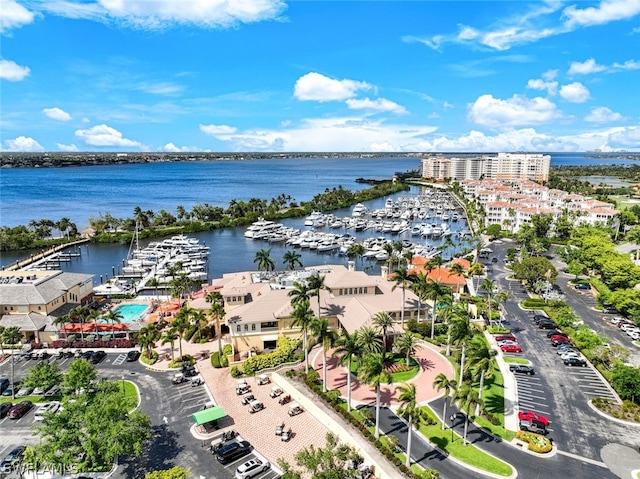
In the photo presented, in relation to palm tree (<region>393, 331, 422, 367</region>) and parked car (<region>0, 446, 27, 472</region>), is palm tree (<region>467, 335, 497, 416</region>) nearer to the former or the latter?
palm tree (<region>393, 331, 422, 367</region>)

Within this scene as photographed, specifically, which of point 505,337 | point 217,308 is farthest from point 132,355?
point 505,337

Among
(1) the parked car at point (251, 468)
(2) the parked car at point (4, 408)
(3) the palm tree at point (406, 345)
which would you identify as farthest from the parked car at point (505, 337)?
(2) the parked car at point (4, 408)

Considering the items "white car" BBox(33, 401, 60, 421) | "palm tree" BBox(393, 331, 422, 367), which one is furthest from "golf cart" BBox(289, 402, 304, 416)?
"white car" BBox(33, 401, 60, 421)

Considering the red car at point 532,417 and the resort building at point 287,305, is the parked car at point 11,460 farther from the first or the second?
the red car at point 532,417

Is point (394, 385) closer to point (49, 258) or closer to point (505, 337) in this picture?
point (505, 337)

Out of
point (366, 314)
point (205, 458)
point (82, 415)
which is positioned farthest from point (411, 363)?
point (82, 415)

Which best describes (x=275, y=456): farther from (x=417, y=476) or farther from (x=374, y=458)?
(x=417, y=476)

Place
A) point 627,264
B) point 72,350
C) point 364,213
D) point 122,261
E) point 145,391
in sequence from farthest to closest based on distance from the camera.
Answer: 1. point 364,213
2. point 122,261
3. point 627,264
4. point 72,350
5. point 145,391
